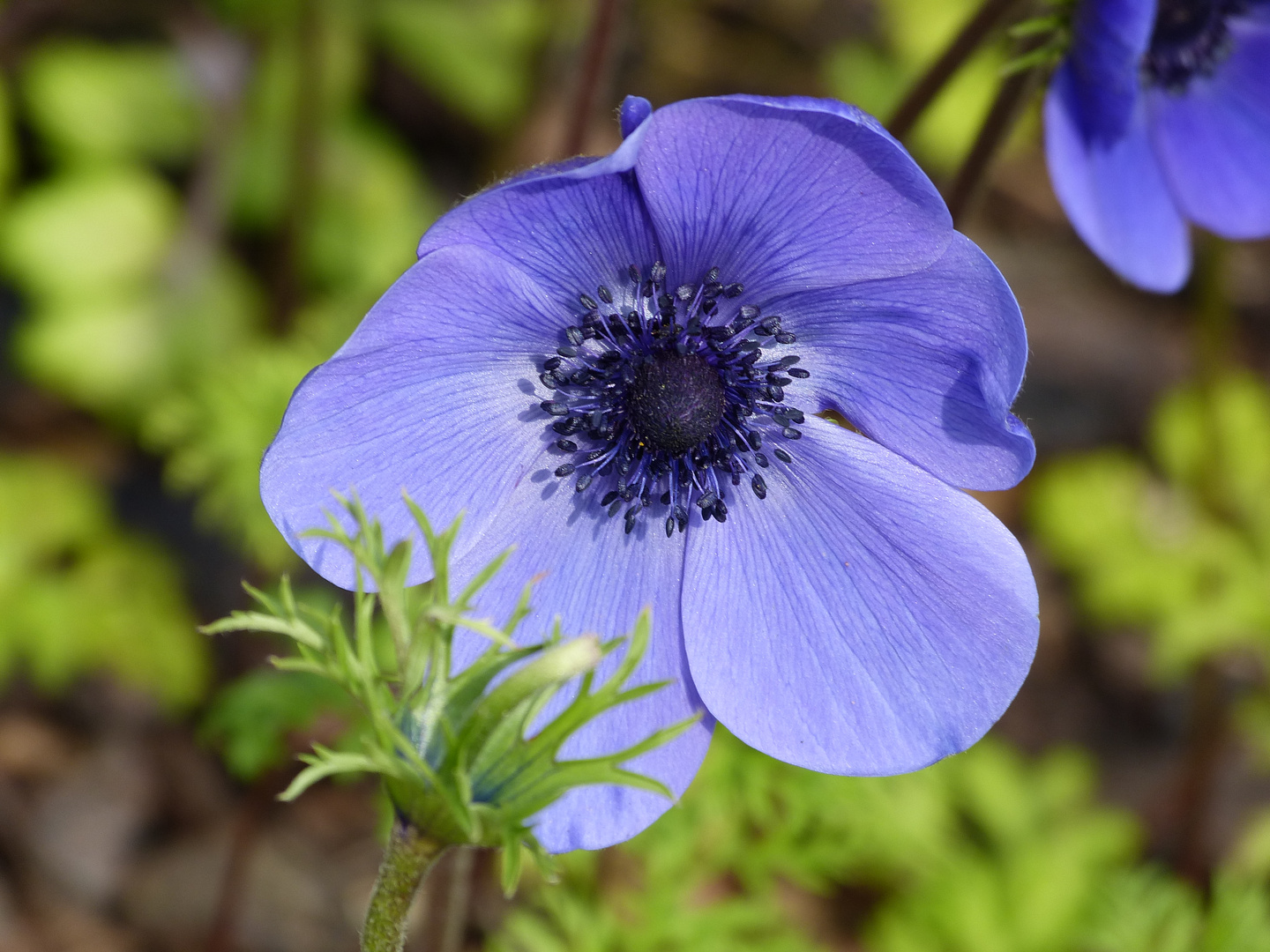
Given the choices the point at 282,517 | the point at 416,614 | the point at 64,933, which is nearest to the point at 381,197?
the point at 64,933

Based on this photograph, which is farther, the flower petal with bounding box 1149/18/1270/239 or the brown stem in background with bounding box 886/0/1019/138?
the flower petal with bounding box 1149/18/1270/239

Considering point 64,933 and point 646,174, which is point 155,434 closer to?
point 64,933

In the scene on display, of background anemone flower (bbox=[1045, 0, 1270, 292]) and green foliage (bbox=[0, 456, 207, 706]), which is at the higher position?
background anemone flower (bbox=[1045, 0, 1270, 292])

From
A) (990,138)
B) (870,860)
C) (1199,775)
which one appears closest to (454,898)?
(870,860)

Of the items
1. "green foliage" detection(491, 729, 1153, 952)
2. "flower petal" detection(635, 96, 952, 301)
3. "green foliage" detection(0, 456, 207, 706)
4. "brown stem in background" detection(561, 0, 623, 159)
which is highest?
"flower petal" detection(635, 96, 952, 301)

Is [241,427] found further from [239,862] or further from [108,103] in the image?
[108,103]

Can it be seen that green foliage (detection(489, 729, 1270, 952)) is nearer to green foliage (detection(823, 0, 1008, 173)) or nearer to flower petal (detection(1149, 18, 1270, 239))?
flower petal (detection(1149, 18, 1270, 239))

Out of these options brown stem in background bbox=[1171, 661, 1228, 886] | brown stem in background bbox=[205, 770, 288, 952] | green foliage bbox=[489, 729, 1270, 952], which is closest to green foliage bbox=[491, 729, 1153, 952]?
green foliage bbox=[489, 729, 1270, 952]
